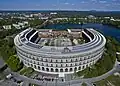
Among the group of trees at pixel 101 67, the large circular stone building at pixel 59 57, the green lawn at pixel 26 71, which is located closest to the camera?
the large circular stone building at pixel 59 57

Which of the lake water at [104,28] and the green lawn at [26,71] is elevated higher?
the lake water at [104,28]

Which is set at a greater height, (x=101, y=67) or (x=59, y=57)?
(x=59, y=57)

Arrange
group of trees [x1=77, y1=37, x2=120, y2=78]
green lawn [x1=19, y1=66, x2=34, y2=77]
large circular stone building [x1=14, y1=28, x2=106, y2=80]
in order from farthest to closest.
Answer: green lawn [x1=19, y1=66, x2=34, y2=77], group of trees [x1=77, y1=37, x2=120, y2=78], large circular stone building [x1=14, y1=28, x2=106, y2=80]

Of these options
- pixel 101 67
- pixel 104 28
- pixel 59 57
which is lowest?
pixel 101 67

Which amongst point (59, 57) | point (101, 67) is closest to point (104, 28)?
point (101, 67)

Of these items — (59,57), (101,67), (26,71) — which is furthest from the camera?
(26,71)

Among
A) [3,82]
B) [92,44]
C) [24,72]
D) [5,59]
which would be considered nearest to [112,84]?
[92,44]

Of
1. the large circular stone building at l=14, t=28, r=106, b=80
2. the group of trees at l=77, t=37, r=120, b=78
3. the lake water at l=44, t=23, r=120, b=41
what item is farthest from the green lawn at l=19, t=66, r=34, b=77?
the lake water at l=44, t=23, r=120, b=41

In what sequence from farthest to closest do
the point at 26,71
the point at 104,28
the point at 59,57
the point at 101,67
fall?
the point at 104,28 < the point at 26,71 < the point at 101,67 < the point at 59,57

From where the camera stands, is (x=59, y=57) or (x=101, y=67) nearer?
(x=59, y=57)

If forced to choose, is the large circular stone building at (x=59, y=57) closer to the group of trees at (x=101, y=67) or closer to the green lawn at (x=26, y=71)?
the green lawn at (x=26, y=71)

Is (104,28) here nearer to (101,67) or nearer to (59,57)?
(101,67)

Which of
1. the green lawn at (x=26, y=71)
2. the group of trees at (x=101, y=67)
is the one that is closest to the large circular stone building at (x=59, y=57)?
the green lawn at (x=26, y=71)

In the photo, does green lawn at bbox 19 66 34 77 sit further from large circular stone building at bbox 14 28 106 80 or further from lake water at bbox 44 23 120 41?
lake water at bbox 44 23 120 41
